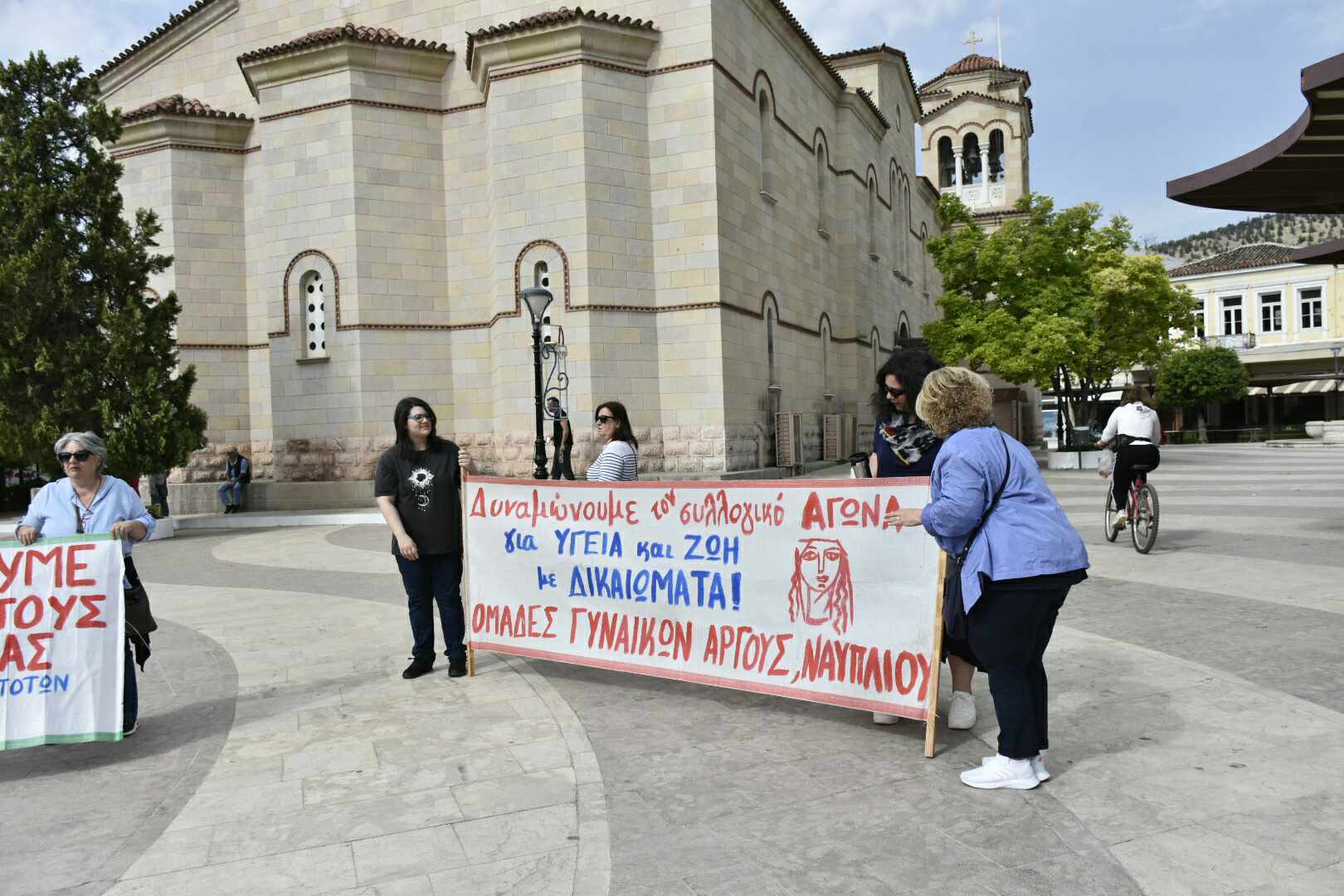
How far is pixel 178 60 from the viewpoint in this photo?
23969 mm

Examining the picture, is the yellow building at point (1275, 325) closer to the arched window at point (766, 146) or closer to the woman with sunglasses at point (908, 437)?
the arched window at point (766, 146)

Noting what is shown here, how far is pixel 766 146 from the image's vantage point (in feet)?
73.4

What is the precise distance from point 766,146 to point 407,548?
18.4 metres

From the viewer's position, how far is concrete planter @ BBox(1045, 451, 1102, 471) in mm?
29375

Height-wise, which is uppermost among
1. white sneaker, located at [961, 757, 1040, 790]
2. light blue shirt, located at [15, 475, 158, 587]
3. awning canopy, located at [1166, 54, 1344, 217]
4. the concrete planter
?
awning canopy, located at [1166, 54, 1344, 217]

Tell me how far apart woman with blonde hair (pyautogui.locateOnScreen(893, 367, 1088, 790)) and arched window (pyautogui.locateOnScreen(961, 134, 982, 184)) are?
45.5 metres

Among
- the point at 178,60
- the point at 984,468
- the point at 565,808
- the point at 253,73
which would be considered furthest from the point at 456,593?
the point at 178,60

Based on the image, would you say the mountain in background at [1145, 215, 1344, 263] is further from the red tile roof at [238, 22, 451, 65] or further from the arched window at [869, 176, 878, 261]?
the red tile roof at [238, 22, 451, 65]

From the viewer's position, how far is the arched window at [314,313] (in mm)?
20812

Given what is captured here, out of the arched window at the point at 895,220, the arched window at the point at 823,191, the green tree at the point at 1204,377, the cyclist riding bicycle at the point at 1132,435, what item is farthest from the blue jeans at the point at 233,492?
the green tree at the point at 1204,377

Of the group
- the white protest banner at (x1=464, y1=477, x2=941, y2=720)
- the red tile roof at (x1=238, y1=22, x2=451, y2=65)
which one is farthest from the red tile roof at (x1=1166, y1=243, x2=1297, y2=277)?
the white protest banner at (x1=464, y1=477, x2=941, y2=720)

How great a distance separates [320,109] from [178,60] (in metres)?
6.41

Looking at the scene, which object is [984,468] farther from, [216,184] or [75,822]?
[216,184]

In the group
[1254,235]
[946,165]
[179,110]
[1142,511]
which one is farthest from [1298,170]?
[1254,235]
